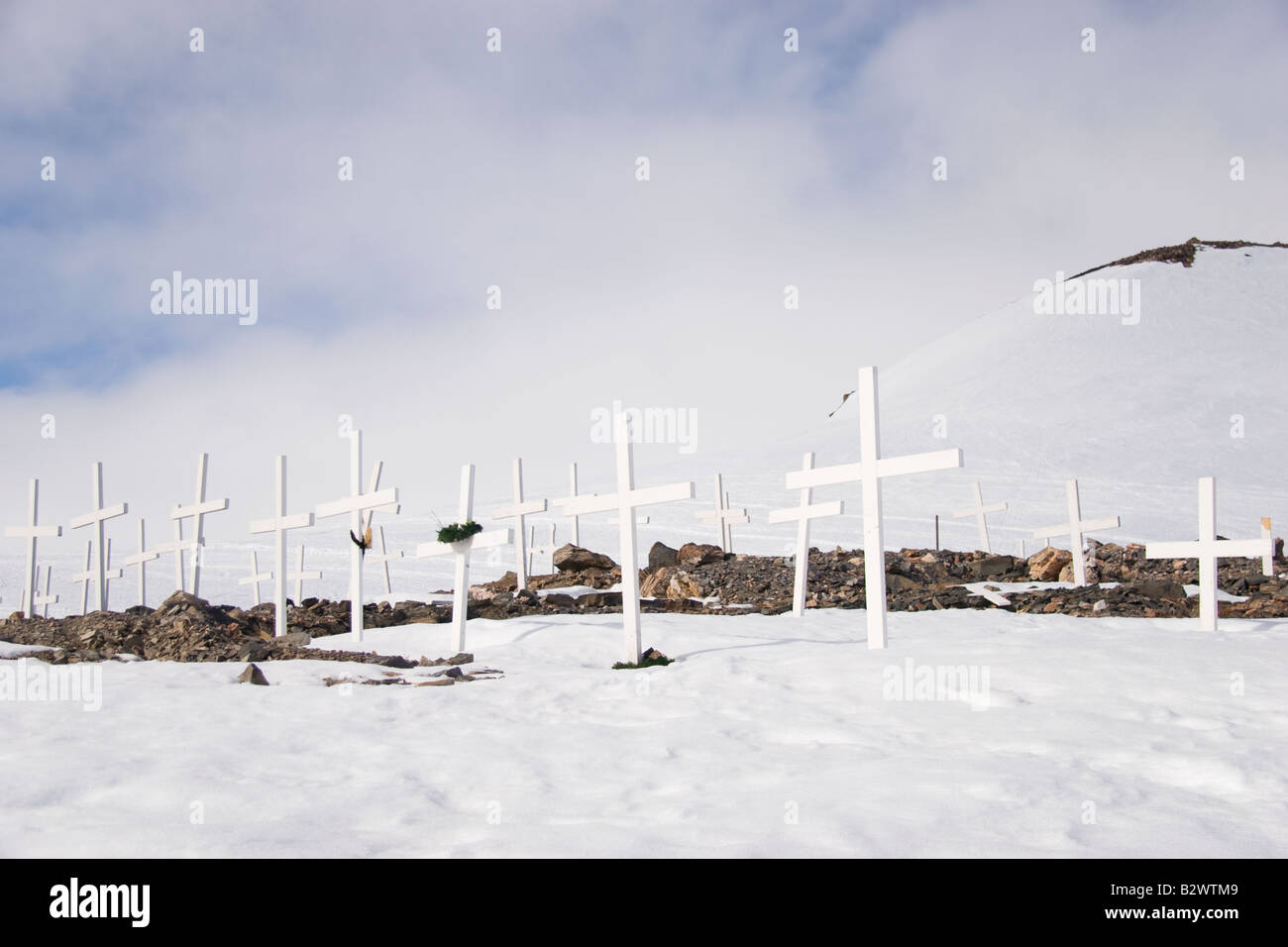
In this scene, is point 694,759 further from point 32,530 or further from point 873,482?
point 32,530

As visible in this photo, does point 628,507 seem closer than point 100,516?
Yes

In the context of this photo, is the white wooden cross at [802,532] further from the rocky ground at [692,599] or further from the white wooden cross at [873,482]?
the white wooden cross at [873,482]

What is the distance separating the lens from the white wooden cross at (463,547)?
1198cm

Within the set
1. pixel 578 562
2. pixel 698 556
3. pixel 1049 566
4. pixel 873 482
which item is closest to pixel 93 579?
pixel 578 562

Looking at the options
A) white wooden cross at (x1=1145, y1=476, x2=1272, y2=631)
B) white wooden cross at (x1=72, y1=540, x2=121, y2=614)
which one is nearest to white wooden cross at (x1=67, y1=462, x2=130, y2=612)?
white wooden cross at (x1=72, y1=540, x2=121, y2=614)

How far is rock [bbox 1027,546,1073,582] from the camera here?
21.1m

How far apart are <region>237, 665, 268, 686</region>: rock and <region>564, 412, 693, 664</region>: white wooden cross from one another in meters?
3.30

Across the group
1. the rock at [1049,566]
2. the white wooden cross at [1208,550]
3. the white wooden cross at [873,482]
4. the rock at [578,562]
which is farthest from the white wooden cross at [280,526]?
the rock at [1049,566]

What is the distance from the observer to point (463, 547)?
1250 cm

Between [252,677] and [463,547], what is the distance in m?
3.68

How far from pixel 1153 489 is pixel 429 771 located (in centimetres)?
4133

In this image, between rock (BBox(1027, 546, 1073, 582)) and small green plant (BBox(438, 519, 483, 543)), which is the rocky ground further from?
small green plant (BBox(438, 519, 483, 543))

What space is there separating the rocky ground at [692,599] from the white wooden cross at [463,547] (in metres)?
0.75
